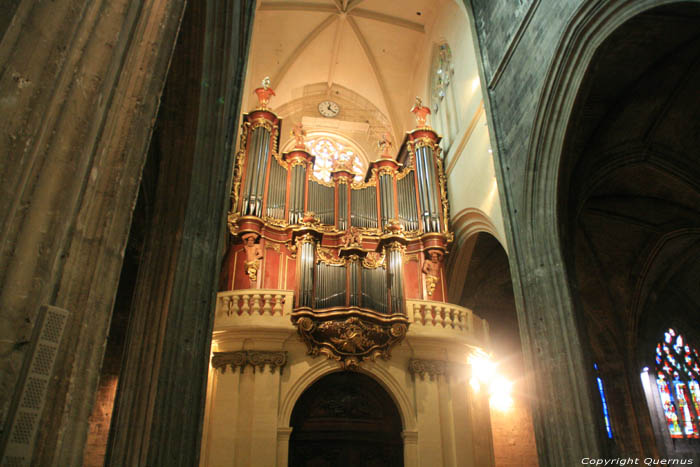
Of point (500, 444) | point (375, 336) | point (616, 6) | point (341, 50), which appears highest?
point (341, 50)

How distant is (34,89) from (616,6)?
230 inches

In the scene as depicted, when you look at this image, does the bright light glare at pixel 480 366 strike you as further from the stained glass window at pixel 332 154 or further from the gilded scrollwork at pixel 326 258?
the stained glass window at pixel 332 154

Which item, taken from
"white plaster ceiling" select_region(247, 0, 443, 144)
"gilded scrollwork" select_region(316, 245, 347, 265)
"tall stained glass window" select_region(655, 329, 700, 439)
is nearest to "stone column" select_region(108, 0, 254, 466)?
"gilded scrollwork" select_region(316, 245, 347, 265)

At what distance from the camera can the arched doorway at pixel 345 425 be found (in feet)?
28.0

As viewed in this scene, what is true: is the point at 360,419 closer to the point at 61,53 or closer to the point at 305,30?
the point at 61,53

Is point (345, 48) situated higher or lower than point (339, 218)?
higher

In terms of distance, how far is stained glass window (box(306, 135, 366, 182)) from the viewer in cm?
1431

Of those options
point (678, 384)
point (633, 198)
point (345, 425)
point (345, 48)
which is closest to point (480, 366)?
point (345, 425)

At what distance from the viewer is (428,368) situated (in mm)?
8961

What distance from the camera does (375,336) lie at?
8742 mm

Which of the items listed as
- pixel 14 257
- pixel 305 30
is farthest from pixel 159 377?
pixel 305 30

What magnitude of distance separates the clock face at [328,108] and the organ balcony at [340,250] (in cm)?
333

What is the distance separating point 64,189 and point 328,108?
1393cm

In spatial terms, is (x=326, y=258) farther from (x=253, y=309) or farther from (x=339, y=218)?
(x=339, y=218)
